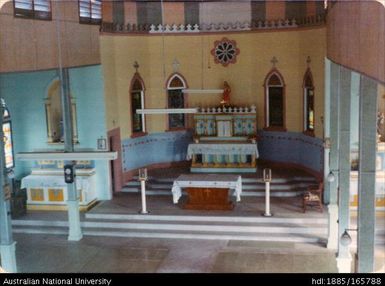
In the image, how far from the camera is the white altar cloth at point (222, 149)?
64.8ft

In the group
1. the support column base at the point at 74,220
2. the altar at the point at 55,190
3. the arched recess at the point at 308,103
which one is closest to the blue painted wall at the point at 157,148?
the altar at the point at 55,190

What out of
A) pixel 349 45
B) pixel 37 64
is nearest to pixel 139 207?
pixel 37 64

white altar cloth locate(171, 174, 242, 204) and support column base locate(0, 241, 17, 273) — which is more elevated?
white altar cloth locate(171, 174, 242, 204)

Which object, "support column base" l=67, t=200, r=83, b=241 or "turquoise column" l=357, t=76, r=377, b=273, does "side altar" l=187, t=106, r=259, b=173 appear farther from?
"turquoise column" l=357, t=76, r=377, b=273

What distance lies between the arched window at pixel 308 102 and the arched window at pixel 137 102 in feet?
19.4

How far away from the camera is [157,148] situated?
21.5 meters

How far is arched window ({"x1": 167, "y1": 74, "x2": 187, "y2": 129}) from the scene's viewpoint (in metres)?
21.2

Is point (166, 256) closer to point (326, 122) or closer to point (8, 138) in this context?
point (326, 122)

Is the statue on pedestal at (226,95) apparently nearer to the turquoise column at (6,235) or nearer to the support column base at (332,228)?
the support column base at (332,228)

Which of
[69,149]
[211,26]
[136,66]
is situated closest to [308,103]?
[211,26]

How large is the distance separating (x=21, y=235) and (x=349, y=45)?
463 inches

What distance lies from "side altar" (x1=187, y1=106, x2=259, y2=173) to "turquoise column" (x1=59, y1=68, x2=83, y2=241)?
17.3 ft

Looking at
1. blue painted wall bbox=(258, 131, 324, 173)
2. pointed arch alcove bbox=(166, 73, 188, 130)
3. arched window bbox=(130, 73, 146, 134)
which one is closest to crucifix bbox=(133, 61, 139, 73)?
arched window bbox=(130, 73, 146, 134)

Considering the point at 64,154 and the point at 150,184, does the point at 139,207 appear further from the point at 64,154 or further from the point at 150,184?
the point at 64,154
